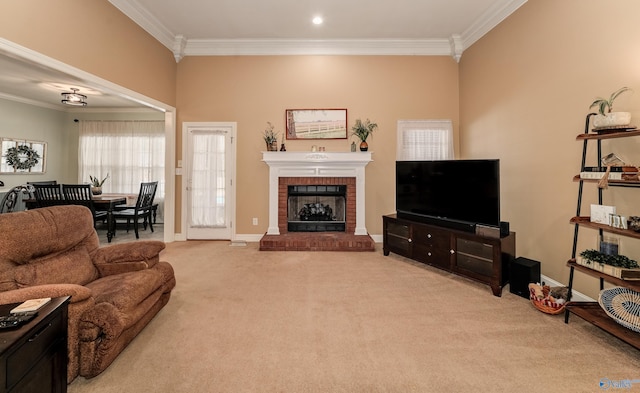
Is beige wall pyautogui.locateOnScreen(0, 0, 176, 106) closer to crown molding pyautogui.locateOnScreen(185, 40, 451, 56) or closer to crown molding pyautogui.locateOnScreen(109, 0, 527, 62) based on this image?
crown molding pyautogui.locateOnScreen(109, 0, 527, 62)

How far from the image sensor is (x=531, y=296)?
2648mm

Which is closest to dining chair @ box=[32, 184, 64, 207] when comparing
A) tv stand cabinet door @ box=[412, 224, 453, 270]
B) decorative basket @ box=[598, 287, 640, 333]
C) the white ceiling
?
the white ceiling

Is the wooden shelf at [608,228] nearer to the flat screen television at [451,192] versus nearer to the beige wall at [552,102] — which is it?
the beige wall at [552,102]

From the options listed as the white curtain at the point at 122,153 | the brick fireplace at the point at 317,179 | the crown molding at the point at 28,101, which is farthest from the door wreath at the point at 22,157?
the brick fireplace at the point at 317,179

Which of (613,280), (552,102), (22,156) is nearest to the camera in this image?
(613,280)

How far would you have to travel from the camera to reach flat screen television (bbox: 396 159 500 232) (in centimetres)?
310

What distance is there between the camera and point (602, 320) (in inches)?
82.4

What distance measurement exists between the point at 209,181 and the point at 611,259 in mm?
5190

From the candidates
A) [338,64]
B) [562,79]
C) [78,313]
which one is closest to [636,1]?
[562,79]

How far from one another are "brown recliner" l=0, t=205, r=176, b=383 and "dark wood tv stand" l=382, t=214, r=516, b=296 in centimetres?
293

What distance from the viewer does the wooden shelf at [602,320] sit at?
189cm

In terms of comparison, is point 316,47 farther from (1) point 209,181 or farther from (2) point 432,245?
(2) point 432,245

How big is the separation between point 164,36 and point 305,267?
4307mm

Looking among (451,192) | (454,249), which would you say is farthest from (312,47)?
(454,249)
